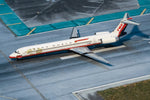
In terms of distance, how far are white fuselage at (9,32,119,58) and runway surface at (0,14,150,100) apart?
2.11 metres

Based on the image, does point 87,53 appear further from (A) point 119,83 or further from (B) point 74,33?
(A) point 119,83

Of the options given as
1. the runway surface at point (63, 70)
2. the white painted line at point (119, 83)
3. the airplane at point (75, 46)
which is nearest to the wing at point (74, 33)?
the runway surface at point (63, 70)

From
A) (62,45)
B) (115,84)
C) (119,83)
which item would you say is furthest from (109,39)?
(115,84)

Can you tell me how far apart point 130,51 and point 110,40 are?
18.7ft

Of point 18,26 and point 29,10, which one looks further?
point 29,10

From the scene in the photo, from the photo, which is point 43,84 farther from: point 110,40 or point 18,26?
point 18,26

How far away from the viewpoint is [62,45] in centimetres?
5350

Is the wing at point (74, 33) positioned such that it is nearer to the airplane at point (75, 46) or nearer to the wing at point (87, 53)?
the airplane at point (75, 46)

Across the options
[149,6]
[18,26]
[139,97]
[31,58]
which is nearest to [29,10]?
[18,26]

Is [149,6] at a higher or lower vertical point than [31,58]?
higher

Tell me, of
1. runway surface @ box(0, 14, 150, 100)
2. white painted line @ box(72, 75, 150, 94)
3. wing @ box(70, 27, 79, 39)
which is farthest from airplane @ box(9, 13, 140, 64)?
white painted line @ box(72, 75, 150, 94)

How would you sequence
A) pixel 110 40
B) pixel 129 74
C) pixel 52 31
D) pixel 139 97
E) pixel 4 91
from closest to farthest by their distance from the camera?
pixel 139 97, pixel 4 91, pixel 129 74, pixel 110 40, pixel 52 31

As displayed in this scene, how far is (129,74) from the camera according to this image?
48094 mm

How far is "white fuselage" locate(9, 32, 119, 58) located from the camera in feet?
172
